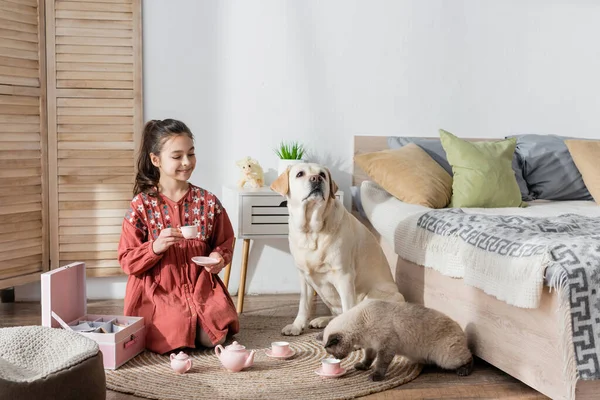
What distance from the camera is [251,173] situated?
3629mm

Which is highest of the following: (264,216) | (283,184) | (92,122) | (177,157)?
(92,122)

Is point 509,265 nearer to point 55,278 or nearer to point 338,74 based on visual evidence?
point 55,278

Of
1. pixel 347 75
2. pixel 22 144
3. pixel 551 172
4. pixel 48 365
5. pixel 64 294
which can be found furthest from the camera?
pixel 347 75

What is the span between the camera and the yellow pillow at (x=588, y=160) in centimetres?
353

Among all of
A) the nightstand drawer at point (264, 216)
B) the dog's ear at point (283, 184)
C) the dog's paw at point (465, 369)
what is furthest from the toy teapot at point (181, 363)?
the nightstand drawer at point (264, 216)

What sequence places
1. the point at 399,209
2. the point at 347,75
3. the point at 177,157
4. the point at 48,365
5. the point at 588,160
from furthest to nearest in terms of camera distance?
the point at 347,75 → the point at 588,160 → the point at 399,209 → the point at 177,157 → the point at 48,365

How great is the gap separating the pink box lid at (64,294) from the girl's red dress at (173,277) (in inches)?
6.7

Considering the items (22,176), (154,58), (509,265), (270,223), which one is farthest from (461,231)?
(22,176)

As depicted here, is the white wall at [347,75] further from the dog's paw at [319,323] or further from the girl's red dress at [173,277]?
the girl's red dress at [173,277]

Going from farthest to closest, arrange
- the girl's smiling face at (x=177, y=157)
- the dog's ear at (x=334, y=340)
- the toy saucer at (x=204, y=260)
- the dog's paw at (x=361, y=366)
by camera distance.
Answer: the girl's smiling face at (x=177, y=157) → the toy saucer at (x=204, y=260) → the dog's paw at (x=361, y=366) → the dog's ear at (x=334, y=340)

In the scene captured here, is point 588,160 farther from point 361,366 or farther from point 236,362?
point 236,362

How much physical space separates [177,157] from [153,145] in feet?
0.45

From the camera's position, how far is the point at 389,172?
3.44 m

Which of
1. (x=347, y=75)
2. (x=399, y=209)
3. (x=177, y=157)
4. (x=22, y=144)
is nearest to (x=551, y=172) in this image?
(x=399, y=209)
